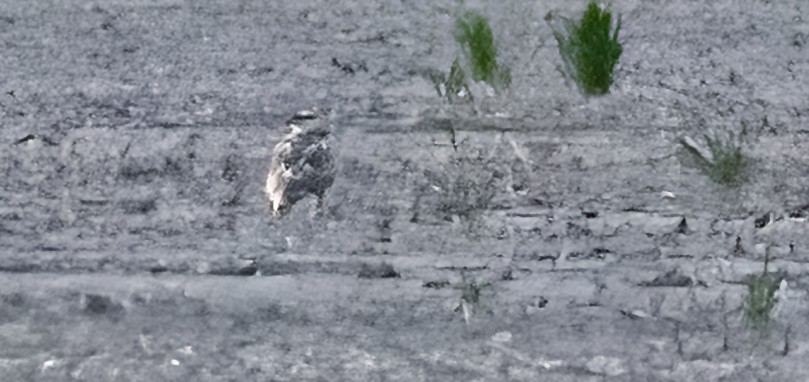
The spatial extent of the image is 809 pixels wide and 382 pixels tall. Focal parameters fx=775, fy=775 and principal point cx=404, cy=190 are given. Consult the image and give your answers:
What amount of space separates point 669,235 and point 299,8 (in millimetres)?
724

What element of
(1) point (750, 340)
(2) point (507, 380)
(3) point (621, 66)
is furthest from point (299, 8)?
(1) point (750, 340)

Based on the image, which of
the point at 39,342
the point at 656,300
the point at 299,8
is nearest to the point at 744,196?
the point at 656,300

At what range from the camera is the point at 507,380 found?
1261 mm

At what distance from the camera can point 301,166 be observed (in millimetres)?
1283

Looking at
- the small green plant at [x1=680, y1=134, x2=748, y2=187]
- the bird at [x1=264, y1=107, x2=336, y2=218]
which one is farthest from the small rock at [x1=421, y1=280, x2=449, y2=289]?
the small green plant at [x1=680, y1=134, x2=748, y2=187]

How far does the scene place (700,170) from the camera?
126cm

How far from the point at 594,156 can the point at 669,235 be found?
18 cm

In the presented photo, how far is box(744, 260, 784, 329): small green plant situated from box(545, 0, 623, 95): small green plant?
15.7 inches

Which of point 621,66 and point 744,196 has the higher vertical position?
point 621,66

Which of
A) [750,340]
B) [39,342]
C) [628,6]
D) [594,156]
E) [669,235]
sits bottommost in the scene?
[39,342]

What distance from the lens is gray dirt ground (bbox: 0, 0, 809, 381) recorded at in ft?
4.15

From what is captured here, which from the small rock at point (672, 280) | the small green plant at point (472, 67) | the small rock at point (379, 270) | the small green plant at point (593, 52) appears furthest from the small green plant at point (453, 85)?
the small rock at point (672, 280)

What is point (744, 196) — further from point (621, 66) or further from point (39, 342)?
point (39, 342)

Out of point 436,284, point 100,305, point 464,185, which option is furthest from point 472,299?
point 100,305
